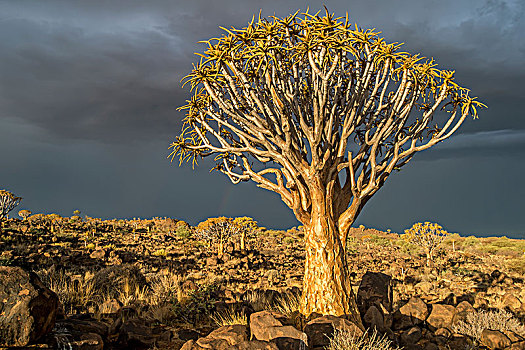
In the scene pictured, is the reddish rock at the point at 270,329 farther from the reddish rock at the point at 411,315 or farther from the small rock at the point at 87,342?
the reddish rock at the point at 411,315

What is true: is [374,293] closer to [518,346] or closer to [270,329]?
[518,346]

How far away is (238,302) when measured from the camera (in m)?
9.27

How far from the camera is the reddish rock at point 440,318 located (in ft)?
24.5

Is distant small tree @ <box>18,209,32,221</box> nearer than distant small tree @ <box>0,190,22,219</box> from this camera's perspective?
No

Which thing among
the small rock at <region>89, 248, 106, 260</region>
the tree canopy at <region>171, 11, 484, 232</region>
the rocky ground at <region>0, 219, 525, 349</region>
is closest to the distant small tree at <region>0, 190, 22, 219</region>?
the rocky ground at <region>0, 219, 525, 349</region>

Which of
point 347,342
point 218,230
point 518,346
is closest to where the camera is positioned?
point 347,342

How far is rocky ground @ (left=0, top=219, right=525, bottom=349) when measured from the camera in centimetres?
563

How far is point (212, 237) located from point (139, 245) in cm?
493

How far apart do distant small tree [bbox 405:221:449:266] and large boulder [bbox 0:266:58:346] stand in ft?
64.1

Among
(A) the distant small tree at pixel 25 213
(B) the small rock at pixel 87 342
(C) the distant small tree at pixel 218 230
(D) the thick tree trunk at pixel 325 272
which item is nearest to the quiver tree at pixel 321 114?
(D) the thick tree trunk at pixel 325 272

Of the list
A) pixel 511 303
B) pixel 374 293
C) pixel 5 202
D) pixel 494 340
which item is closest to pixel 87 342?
pixel 374 293

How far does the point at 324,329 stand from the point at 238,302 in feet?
13.4

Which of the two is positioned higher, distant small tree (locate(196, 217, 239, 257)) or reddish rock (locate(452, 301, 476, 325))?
distant small tree (locate(196, 217, 239, 257))

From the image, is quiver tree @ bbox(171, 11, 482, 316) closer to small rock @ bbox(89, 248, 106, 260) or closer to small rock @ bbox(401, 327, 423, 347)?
small rock @ bbox(401, 327, 423, 347)
